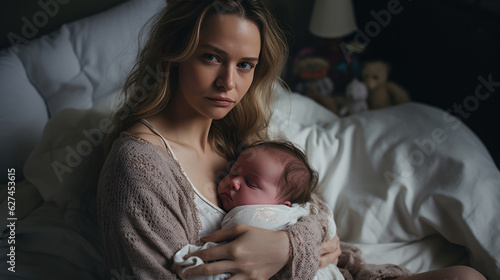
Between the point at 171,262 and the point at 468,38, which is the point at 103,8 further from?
the point at 468,38

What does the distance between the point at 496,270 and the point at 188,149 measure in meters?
1.05

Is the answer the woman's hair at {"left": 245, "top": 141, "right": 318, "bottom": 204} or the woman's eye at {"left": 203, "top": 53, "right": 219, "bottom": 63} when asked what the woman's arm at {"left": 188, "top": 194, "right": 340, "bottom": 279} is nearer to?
the woman's hair at {"left": 245, "top": 141, "right": 318, "bottom": 204}

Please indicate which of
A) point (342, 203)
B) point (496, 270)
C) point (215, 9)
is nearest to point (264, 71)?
point (215, 9)

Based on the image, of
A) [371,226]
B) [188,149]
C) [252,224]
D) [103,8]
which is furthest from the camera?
[103,8]

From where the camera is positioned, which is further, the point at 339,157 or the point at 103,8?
the point at 103,8

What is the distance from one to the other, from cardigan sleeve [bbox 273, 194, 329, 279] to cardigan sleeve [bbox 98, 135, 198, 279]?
0.92ft

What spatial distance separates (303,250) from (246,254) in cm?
17

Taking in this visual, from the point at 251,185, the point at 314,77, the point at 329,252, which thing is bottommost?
the point at 329,252

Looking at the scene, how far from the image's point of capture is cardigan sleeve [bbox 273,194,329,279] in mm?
1150

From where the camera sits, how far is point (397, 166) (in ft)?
5.41

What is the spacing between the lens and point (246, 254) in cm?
108
